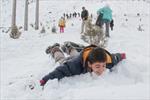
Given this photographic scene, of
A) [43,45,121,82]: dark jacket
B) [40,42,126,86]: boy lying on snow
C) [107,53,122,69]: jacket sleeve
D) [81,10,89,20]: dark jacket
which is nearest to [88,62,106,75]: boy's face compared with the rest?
[40,42,126,86]: boy lying on snow

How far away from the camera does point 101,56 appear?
5789mm

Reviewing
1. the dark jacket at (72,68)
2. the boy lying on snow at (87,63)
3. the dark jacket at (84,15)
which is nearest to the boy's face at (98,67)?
the boy lying on snow at (87,63)

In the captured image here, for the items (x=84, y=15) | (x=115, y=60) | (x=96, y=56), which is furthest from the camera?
(x=84, y=15)

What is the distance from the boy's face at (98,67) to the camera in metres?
5.78

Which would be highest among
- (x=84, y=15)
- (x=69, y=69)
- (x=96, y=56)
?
(x=84, y=15)

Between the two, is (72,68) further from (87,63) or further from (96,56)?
(96,56)

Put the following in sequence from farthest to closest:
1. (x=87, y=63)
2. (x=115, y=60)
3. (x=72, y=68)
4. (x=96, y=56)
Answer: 1. (x=115, y=60)
2. (x=72, y=68)
3. (x=87, y=63)
4. (x=96, y=56)

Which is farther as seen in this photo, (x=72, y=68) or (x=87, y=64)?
(x=72, y=68)

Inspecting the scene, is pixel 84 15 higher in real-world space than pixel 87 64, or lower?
higher

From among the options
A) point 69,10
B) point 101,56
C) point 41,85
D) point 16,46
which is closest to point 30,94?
point 41,85

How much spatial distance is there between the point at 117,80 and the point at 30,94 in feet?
3.53

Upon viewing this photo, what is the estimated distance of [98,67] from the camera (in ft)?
19.0

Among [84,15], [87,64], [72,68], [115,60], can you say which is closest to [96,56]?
[87,64]

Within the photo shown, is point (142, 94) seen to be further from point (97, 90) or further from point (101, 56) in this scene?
point (101, 56)
